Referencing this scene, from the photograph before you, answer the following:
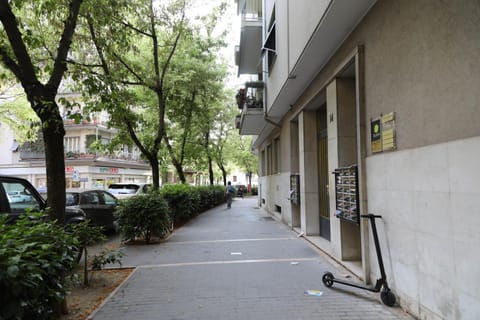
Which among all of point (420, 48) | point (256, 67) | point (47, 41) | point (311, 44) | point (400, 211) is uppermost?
point (256, 67)

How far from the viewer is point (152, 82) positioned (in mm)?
11977

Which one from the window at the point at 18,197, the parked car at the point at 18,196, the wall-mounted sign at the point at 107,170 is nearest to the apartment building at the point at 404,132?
the window at the point at 18,197

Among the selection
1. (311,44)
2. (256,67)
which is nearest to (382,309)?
(311,44)

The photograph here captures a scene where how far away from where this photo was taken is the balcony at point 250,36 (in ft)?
45.5

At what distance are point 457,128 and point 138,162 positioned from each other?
4148 cm

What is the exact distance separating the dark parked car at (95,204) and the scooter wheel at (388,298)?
26.8 ft

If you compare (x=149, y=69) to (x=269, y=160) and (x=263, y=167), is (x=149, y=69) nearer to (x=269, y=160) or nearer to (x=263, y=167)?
(x=269, y=160)

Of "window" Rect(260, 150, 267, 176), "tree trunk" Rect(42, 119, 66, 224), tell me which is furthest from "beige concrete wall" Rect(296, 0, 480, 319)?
"window" Rect(260, 150, 267, 176)

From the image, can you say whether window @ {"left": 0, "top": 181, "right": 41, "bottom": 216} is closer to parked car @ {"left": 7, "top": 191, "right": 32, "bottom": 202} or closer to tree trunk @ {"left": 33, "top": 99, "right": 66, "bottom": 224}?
parked car @ {"left": 7, "top": 191, "right": 32, "bottom": 202}

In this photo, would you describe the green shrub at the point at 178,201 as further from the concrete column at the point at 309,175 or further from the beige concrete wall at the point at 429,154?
the beige concrete wall at the point at 429,154

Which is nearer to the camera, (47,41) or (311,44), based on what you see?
(311,44)

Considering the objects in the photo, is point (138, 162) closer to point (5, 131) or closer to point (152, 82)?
point (5, 131)

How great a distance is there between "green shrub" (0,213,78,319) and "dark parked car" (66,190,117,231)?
690cm

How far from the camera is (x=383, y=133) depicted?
449 cm
